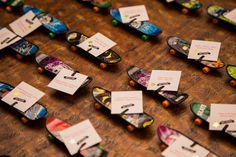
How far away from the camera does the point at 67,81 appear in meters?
2.47

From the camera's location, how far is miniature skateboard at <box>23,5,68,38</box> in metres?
2.87

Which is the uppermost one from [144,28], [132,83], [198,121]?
[144,28]

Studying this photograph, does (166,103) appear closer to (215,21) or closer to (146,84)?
(146,84)

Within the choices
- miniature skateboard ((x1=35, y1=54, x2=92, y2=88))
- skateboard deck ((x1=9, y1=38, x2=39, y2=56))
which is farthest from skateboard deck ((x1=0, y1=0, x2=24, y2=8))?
miniature skateboard ((x1=35, y1=54, x2=92, y2=88))

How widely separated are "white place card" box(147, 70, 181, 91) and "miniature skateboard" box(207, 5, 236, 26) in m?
0.74

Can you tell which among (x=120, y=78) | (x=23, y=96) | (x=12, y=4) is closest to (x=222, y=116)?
(x=120, y=78)

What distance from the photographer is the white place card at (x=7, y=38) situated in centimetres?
276

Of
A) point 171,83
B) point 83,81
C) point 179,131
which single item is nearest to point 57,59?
point 83,81

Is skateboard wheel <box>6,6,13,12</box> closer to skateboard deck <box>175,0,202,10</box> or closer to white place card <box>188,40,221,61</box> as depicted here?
skateboard deck <box>175,0,202,10</box>

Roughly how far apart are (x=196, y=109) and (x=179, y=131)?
0.19 meters

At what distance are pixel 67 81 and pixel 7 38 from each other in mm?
699

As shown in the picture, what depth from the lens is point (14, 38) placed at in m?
2.79

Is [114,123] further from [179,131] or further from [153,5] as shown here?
[153,5]

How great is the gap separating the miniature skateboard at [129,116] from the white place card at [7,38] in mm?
840
